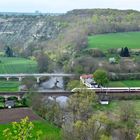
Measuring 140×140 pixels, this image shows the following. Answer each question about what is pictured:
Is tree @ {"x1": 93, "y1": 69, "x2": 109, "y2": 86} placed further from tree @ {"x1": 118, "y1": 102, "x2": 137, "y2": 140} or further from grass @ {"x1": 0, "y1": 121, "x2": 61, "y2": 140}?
grass @ {"x1": 0, "y1": 121, "x2": 61, "y2": 140}

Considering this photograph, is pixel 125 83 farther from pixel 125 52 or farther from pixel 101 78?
pixel 125 52

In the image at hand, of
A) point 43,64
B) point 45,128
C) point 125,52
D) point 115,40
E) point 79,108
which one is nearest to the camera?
point 45,128

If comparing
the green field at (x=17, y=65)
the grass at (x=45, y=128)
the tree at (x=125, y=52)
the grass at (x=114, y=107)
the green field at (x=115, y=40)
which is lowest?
the green field at (x=17, y=65)

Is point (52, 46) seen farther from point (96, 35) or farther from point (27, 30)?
point (27, 30)

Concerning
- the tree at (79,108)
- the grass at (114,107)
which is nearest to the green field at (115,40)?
the grass at (114,107)

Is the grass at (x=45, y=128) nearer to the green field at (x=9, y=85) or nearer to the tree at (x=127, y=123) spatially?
the tree at (x=127, y=123)

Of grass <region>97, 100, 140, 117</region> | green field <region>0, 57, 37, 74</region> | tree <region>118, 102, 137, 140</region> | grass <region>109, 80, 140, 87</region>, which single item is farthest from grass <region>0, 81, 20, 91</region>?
tree <region>118, 102, 137, 140</region>

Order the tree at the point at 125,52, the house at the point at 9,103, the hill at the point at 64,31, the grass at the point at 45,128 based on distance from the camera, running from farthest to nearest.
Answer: the hill at the point at 64,31 < the tree at the point at 125,52 < the house at the point at 9,103 < the grass at the point at 45,128

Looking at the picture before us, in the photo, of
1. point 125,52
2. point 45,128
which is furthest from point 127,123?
point 125,52

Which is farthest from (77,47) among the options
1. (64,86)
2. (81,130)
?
(81,130)
